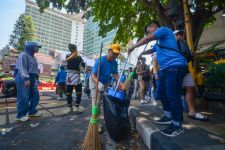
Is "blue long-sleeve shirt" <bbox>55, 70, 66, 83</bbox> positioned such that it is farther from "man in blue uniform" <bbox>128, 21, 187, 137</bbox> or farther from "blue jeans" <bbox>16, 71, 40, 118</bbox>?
"man in blue uniform" <bbox>128, 21, 187, 137</bbox>

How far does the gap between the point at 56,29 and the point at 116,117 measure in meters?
173

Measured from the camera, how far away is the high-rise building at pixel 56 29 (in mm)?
156375

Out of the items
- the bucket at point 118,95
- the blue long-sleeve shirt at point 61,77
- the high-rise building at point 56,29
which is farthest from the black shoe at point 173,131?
the high-rise building at point 56,29

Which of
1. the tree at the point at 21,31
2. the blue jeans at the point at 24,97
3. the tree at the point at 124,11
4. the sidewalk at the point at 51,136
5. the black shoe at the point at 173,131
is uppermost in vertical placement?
the tree at the point at 21,31

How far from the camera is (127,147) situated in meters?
3.46

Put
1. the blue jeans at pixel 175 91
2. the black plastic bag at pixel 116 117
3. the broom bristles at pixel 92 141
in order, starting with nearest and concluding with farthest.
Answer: the blue jeans at pixel 175 91
the broom bristles at pixel 92 141
the black plastic bag at pixel 116 117

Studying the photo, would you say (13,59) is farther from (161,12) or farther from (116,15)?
(161,12)

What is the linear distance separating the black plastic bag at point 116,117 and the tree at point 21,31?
39.0 m

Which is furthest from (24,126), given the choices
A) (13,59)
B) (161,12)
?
(13,59)

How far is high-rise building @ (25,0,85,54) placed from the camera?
156m

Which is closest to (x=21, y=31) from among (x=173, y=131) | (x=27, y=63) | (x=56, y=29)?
(x=27, y=63)

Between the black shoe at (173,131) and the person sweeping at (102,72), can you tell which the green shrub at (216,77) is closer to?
the person sweeping at (102,72)

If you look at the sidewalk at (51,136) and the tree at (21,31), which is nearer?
the sidewalk at (51,136)

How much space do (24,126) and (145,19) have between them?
816 cm
